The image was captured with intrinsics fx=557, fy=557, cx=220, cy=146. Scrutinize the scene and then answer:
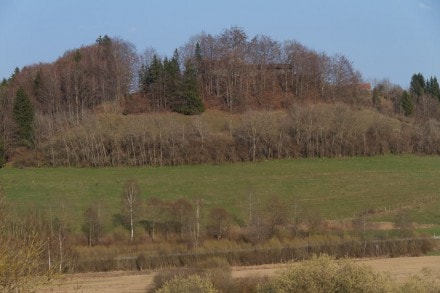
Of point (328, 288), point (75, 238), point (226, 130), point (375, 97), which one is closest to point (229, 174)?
point (226, 130)

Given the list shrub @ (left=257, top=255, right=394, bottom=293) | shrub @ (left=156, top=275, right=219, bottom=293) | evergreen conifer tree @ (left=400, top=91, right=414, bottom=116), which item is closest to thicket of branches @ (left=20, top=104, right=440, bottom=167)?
evergreen conifer tree @ (left=400, top=91, right=414, bottom=116)

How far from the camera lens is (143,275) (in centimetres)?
3412

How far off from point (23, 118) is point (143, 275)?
45700mm

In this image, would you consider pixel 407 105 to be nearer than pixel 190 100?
No

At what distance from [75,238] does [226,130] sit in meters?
34.5

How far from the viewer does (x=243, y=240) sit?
40.6 metres

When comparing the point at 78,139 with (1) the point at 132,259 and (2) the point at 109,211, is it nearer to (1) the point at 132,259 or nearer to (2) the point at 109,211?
(2) the point at 109,211

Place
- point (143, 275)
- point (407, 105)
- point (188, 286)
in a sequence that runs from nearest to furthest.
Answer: point (188, 286)
point (143, 275)
point (407, 105)

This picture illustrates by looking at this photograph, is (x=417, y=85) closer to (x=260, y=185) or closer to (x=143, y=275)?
(x=260, y=185)

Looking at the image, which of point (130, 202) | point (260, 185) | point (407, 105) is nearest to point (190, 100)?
point (260, 185)

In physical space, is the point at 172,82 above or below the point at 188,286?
above

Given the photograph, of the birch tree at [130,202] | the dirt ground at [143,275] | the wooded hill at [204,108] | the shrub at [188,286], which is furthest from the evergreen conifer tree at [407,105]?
the shrub at [188,286]

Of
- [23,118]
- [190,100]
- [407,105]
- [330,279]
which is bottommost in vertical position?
[330,279]

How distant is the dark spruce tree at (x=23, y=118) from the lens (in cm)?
7025
